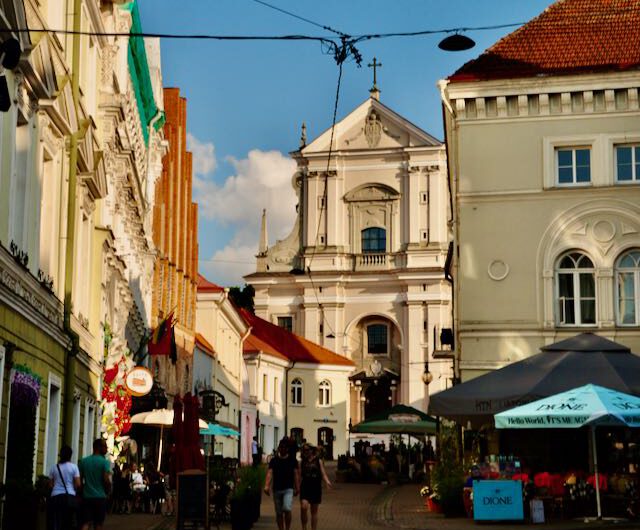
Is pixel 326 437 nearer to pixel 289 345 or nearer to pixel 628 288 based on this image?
pixel 289 345

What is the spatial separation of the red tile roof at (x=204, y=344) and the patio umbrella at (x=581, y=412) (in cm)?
3033

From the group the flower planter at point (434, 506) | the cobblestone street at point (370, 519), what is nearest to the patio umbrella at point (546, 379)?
the flower planter at point (434, 506)

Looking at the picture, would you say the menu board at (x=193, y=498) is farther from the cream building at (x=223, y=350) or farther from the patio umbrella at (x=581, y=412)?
the cream building at (x=223, y=350)

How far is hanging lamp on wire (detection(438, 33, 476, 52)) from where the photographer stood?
60.5 feet

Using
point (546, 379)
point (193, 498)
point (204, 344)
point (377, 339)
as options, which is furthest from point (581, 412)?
point (377, 339)

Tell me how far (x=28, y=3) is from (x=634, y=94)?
17.9 m

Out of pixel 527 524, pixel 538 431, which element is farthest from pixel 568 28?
pixel 527 524

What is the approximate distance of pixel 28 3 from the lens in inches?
575

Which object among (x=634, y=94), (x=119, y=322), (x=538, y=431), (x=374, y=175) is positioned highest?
→ (x=374, y=175)

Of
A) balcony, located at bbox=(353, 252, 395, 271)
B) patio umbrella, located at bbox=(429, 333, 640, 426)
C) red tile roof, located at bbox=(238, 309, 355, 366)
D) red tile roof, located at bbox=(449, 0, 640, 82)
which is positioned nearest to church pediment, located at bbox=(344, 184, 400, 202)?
balcony, located at bbox=(353, 252, 395, 271)

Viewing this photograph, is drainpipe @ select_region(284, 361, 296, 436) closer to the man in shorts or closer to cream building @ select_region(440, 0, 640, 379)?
cream building @ select_region(440, 0, 640, 379)

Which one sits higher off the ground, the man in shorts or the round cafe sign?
the round cafe sign

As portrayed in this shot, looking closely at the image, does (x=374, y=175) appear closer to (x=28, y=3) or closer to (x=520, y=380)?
(x=520, y=380)

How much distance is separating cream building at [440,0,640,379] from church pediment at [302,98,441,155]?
39307 millimetres
